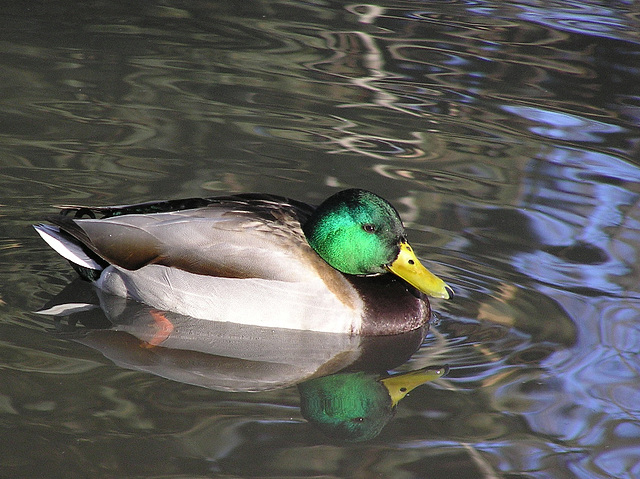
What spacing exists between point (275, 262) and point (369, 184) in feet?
7.72

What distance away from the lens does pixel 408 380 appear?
5402mm

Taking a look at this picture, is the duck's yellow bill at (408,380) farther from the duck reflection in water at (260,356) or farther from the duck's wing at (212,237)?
the duck's wing at (212,237)

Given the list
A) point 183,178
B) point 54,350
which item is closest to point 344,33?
point 183,178

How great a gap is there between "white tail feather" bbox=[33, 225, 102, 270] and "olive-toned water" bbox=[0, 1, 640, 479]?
0.25 meters

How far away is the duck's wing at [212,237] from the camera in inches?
224

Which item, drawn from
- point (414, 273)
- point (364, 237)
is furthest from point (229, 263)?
point (414, 273)

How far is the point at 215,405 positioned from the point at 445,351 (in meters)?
1.48

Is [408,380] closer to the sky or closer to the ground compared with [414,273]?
closer to the ground

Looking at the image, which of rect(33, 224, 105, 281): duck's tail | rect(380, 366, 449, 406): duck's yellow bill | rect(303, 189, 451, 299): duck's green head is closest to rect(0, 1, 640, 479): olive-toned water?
rect(380, 366, 449, 406): duck's yellow bill

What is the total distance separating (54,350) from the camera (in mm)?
5383

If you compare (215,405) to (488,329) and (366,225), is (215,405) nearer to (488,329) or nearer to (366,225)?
(366,225)

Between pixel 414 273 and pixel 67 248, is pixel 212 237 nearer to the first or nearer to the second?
pixel 67 248

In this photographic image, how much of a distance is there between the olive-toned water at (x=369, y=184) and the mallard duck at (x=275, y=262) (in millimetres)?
298

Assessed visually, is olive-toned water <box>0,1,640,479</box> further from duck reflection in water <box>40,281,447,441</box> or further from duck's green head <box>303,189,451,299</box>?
duck's green head <box>303,189,451,299</box>
